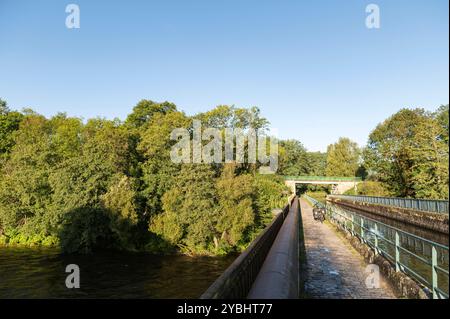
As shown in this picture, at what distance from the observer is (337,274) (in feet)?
26.1

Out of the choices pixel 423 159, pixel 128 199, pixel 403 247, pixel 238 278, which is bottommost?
pixel 403 247

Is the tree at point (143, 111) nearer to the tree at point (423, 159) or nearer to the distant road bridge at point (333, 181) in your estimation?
the tree at point (423, 159)

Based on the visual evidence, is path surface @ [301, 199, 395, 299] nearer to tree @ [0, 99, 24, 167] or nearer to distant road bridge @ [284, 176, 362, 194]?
tree @ [0, 99, 24, 167]

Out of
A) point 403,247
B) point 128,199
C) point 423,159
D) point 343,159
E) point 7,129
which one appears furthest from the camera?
point 343,159

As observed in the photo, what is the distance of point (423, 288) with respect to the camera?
567 centimetres

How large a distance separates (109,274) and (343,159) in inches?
3220

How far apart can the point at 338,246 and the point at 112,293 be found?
12903mm

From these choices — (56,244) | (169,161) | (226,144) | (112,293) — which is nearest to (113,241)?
(56,244)

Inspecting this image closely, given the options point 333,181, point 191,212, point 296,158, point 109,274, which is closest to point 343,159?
point 333,181

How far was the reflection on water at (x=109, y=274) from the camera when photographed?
18.6m

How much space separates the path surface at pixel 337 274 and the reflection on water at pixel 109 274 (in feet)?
32.4

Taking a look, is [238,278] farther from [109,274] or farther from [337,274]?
[109,274]

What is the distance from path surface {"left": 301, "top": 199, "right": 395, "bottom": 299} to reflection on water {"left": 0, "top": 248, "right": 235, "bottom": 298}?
32.4ft
